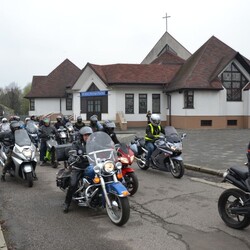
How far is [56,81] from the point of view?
142 ft

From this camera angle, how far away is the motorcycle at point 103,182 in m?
5.27

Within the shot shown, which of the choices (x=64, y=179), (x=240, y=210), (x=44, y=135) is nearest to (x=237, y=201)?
(x=240, y=210)

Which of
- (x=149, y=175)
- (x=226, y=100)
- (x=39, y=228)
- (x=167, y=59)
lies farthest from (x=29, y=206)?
(x=167, y=59)

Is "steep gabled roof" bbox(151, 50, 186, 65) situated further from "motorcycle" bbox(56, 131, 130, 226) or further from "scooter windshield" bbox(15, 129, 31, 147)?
"motorcycle" bbox(56, 131, 130, 226)

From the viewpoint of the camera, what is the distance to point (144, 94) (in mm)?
33312

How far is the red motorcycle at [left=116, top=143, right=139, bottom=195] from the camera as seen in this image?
279 inches

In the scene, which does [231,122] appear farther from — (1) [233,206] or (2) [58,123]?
(1) [233,206]

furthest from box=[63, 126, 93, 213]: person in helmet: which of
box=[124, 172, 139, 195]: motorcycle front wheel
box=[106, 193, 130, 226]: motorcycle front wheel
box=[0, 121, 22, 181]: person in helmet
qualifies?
box=[0, 121, 22, 181]: person in helmet

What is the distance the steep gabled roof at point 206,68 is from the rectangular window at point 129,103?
3.40 meters

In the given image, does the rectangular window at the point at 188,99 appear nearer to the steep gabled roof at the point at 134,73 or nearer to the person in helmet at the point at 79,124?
the steep gabled roof at the point at 134,73

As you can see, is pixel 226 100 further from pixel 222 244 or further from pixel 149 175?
pixel 222 244

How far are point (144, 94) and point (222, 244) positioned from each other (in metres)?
29.0

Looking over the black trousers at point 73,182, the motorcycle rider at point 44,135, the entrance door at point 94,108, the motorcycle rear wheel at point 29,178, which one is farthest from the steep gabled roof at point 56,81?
the black trousers at point 73,182

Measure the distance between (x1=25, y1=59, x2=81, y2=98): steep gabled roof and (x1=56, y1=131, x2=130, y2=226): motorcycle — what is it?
35.2 m
